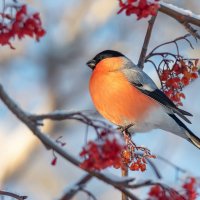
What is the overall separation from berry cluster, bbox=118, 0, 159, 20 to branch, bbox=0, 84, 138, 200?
0.70 metres

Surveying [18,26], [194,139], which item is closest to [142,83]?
[194,139]

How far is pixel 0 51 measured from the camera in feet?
20.6

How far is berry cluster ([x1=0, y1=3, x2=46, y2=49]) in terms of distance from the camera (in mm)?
1673

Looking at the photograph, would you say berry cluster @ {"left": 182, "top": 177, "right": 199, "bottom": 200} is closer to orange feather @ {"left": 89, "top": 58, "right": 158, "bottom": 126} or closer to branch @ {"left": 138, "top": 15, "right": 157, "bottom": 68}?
branch @ {"left": 138, "top": 15, "right": 157, "bottom": 68}

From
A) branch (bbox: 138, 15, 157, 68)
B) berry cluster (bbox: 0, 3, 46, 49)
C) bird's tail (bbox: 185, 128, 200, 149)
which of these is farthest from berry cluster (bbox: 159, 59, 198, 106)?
berry cluster (bbox: 0, 3, 46, 49)

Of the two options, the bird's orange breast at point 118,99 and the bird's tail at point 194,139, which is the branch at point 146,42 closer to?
the bird's orange breast at point 118,99

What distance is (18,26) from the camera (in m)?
1.69

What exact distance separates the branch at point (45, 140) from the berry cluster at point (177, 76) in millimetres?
1174

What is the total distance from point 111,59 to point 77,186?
1713 millimetres

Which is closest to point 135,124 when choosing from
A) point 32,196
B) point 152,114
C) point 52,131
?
point 152,114

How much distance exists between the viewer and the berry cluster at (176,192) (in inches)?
57.4

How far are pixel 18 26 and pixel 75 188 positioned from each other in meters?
0.59

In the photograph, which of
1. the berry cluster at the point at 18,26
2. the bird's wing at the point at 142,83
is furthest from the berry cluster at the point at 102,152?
the bird's wing at the point at 142,83

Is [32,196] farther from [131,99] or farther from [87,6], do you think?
[131,99]
